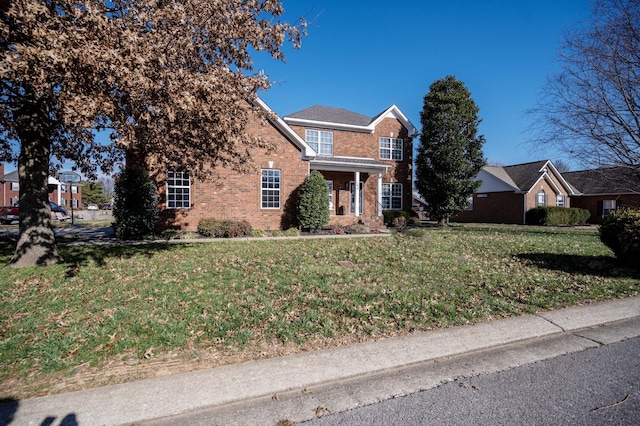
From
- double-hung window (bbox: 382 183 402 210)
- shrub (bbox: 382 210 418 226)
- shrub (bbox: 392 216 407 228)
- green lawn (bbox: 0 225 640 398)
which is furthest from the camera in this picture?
double-hung window (bbox: 382 183 402 210)

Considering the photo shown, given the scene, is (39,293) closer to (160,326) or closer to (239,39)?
(160,326)

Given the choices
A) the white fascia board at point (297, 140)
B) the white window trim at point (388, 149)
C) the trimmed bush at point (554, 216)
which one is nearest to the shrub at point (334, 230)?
the white fascia board at point (297, 140)

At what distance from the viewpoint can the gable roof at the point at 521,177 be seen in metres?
30.7

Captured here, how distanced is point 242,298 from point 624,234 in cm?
967

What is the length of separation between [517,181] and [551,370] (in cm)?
3332

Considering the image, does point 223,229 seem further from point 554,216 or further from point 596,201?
point 596,201

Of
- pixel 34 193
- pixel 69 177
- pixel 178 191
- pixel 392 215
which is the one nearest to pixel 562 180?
pixel 392 215

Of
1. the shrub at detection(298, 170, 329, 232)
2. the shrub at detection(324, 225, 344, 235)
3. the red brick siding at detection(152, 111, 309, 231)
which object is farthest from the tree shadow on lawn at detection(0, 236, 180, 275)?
the shrub at detection(324, 225, 344, 235)

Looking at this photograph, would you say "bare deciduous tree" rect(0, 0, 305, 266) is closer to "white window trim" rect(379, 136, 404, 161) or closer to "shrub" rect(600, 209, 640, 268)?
"shrub" rect(600, 209, 640, 268)

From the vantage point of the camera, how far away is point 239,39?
7035 mm

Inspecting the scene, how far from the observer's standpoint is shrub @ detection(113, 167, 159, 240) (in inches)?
507

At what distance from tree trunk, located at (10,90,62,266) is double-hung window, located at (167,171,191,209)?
23.6 feet

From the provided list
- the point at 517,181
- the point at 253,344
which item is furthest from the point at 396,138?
the point at 253,344

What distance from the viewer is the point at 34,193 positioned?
8.09 m
